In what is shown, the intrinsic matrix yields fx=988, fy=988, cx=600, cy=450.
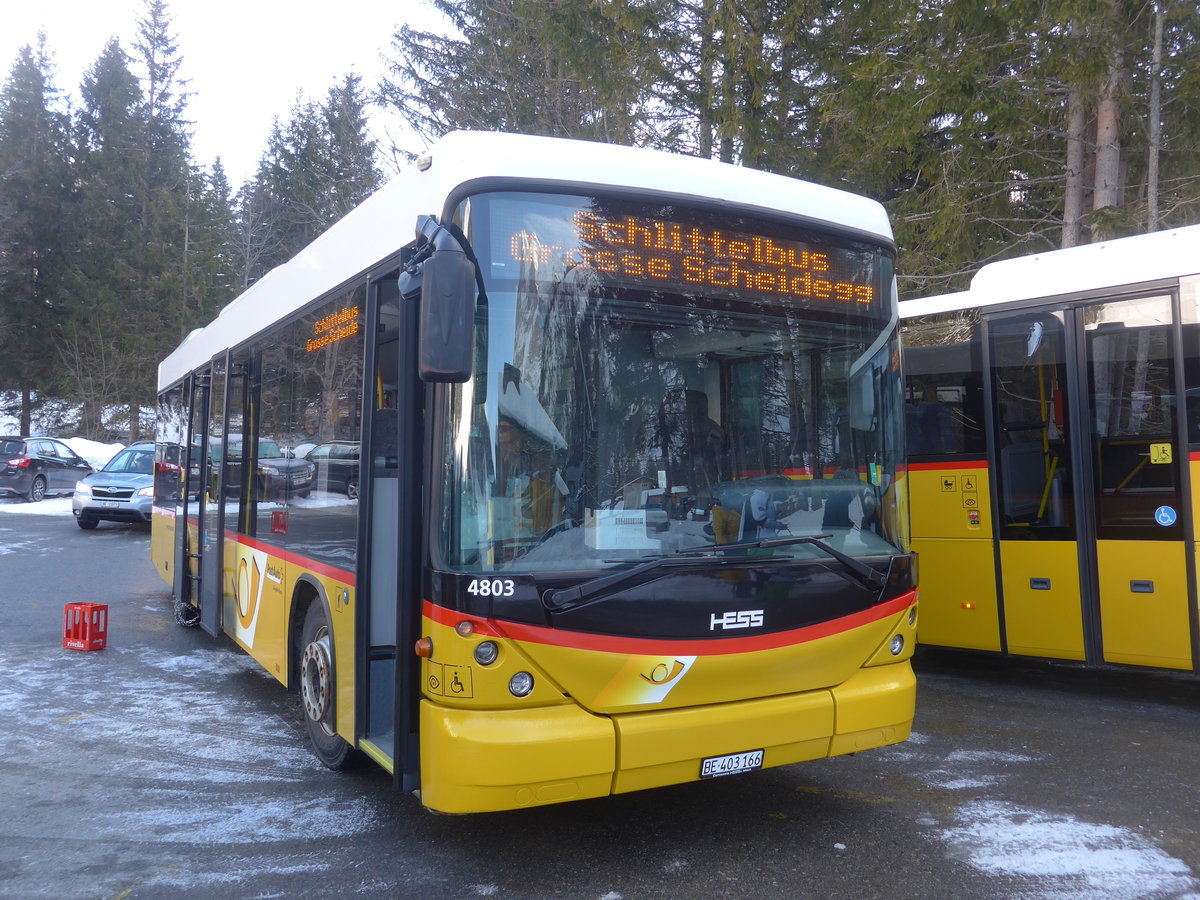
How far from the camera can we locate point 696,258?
439cm

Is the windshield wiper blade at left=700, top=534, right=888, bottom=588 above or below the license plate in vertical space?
above

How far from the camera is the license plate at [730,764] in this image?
164 inches

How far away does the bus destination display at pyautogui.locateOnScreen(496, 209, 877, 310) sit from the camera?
4.10 meters

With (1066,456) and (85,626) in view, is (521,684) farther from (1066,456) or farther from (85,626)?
(85,626)

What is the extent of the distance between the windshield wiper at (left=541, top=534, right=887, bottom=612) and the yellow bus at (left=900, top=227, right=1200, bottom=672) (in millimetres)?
3049

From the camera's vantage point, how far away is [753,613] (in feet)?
13.9

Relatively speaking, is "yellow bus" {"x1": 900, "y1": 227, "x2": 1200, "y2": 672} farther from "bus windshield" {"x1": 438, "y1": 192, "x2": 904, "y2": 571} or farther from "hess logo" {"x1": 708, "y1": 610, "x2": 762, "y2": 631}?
"hess logo" {"x1": 708, "y1": 610, "x2": 762, "y2": 631}

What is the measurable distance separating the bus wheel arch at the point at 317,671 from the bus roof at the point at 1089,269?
213 inches

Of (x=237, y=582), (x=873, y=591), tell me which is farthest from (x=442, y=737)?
(x=237, y=582)

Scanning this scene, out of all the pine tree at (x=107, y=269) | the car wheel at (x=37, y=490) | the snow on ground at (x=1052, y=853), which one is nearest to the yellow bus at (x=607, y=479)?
the snow on ground at (x=1052, y=853)

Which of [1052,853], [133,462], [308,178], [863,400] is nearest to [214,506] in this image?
[863,400]

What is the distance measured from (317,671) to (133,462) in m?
17.3

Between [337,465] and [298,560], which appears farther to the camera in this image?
[298,560]

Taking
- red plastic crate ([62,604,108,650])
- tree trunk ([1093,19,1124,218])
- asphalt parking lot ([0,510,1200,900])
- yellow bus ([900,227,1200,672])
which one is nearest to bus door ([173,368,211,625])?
red plastic crate ([62,604,108,650])
